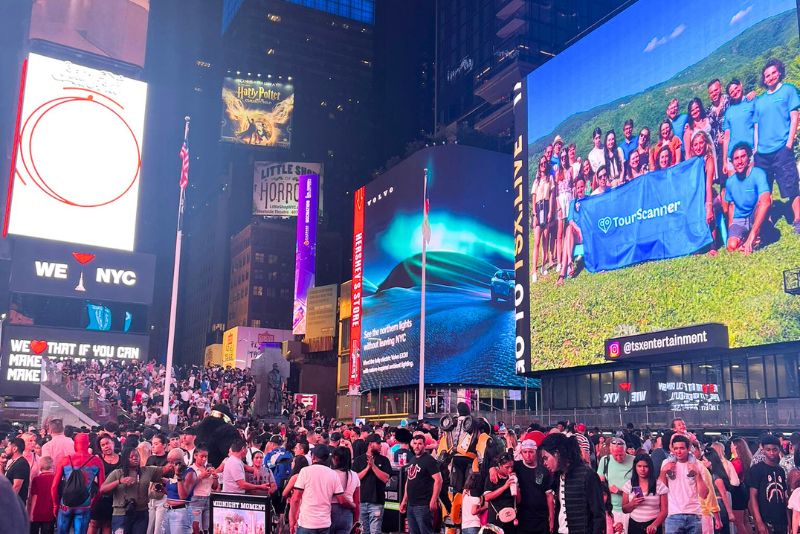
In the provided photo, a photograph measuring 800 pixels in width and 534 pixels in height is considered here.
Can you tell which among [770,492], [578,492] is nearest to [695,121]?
[770,492]

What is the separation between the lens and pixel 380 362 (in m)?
67.4

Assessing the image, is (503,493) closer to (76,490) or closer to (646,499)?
(646,499)

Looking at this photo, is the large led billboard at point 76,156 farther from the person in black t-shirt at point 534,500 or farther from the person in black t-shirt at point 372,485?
the person in black t-shirt at point 534,500

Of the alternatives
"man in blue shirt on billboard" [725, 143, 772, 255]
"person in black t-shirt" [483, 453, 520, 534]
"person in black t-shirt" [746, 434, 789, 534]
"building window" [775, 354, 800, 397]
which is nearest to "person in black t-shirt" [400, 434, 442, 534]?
"person in black t-shirt" [483, 453, 520, 534]

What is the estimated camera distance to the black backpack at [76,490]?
1312cm

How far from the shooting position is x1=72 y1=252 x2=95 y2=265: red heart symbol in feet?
174

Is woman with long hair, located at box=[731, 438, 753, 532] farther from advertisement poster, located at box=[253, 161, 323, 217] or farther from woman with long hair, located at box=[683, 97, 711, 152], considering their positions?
advertisement poster, located at box=[253, 161, 323, 217]

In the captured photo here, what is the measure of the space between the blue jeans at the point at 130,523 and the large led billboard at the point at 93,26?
52.6m

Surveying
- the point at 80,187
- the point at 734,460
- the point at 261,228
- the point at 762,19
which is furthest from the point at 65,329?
the point at 261,228

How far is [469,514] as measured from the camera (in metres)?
10.8

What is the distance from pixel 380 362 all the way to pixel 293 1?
103662 mm

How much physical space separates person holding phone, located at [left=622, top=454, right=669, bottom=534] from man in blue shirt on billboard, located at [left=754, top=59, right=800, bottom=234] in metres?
24.7

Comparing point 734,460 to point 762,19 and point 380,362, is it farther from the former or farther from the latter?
point 380,362

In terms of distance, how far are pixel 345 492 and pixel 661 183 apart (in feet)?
99.3
